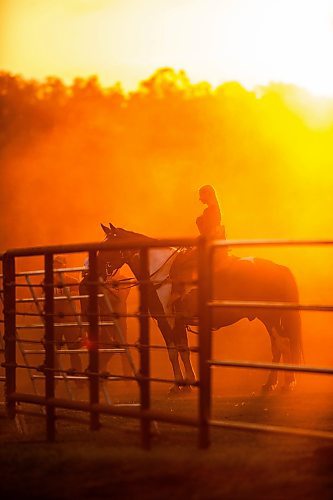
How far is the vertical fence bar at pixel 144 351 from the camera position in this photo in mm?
8281

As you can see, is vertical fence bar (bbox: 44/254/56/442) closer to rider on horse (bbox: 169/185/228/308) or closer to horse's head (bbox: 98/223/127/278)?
rider on horse (bbox: 169/185/228/308)

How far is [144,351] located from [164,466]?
1.32 meters

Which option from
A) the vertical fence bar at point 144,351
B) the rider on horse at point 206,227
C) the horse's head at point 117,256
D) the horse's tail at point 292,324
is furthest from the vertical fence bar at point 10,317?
the horse's head at point 117,256

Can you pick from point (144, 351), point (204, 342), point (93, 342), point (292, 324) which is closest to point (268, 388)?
point (292, 324)

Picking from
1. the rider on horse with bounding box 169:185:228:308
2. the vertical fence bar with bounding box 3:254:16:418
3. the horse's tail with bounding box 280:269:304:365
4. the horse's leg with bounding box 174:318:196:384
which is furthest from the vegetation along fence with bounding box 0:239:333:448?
the horse's tail with bounding box 280:269:304:365

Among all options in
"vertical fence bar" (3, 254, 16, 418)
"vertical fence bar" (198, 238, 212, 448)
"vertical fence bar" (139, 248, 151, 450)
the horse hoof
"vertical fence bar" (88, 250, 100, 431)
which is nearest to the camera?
"vertical fence bar" (198, 238, 212, 448)

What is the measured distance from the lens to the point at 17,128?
2677 inches

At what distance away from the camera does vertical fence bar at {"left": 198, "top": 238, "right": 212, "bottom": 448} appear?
790 cm

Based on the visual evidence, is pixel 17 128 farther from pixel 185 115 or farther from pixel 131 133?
pixel 185 115

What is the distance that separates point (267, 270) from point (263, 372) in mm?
3064

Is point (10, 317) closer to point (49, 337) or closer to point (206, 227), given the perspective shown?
point (49, 337)

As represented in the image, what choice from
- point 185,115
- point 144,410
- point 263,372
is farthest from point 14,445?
point 185,115

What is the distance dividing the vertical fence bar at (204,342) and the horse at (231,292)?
25.1 feet

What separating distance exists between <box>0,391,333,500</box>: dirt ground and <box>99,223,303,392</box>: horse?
6396mm
